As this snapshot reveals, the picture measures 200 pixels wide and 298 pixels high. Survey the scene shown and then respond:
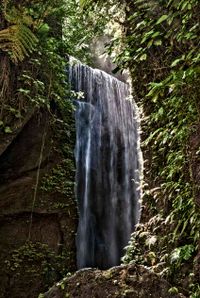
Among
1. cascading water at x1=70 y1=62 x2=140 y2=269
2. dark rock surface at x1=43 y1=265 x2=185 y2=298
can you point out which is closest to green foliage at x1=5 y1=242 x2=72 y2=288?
cascading water at x1=70 y1=62 x2=140 y2=269

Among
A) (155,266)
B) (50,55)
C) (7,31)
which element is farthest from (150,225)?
(50,55)

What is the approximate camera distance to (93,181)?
11227mm

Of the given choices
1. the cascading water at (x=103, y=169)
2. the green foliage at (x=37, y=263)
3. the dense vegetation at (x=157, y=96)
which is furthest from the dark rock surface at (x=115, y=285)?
the cascading water at (x=103, y=169)

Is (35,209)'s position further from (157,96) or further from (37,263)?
(157,96)

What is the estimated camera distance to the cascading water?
10695 mm

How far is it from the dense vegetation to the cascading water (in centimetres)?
Answer: 320

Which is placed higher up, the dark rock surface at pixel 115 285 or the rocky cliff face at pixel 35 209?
the rocky cliff face at pixel 35 209

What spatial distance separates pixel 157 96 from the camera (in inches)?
139

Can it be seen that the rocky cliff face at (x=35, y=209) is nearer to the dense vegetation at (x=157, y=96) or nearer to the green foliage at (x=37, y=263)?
the green foliage at (x=37, y=263)

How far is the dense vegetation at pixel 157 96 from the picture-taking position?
3.79m

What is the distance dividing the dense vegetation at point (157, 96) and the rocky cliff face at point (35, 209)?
83 centimetres

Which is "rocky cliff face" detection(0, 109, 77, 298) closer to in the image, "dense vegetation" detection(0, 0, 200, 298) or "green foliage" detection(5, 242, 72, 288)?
"green foliage" detection(5, 242, 72, 288)

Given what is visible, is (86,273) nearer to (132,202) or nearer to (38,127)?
(38,127)

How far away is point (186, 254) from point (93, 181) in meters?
7.19
